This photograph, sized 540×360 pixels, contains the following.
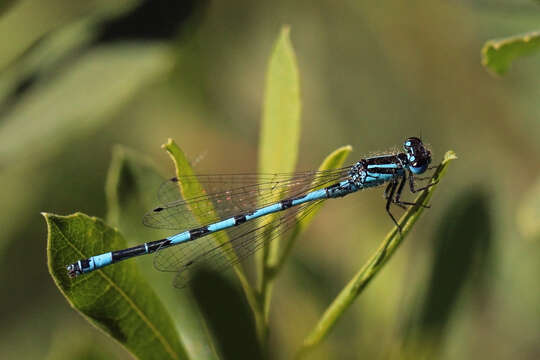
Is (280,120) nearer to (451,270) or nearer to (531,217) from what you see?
(451,270)

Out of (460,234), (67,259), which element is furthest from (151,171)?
(460,234)

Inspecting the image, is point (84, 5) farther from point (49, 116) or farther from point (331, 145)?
point (331, 145)

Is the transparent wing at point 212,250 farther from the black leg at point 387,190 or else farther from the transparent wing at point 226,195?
the black leg at point 387,190

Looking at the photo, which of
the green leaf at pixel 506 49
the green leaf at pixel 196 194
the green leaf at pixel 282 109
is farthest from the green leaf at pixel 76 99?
the green leaf at pixel 506 49

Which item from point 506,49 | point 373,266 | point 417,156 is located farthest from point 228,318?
point 417,156

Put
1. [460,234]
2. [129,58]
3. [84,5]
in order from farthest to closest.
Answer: [84,5]
[129,58]
[460,234]

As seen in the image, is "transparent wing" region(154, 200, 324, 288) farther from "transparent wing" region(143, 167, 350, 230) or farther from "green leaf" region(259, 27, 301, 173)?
"green leaf" region(259, 27, 301, 173)
